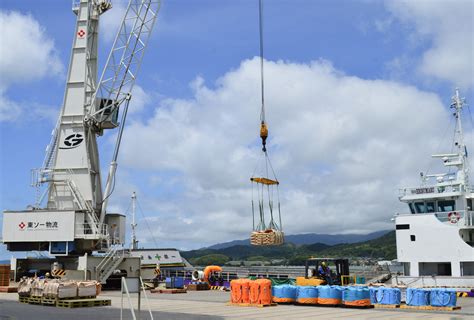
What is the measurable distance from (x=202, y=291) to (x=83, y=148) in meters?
14.2

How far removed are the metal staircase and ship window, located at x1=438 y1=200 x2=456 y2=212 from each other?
22748 mm

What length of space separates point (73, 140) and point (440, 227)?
27.2m

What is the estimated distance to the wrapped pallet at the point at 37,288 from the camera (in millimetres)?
26763

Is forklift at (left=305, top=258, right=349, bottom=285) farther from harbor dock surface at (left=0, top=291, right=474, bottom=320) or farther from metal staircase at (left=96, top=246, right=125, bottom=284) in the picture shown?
metal staircase at (left=96, top=246, right=125, bottom=284)

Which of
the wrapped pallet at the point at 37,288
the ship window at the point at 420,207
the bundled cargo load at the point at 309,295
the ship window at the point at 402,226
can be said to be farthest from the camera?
the ship window at the point at 420,207

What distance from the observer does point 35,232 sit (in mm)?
41531

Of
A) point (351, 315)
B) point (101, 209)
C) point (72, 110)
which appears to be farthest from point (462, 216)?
point (72, 110)

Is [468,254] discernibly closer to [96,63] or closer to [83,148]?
[83,148]

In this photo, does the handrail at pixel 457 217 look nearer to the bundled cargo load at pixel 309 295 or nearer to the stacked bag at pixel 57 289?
the bundled cargo load at pixel 309 295

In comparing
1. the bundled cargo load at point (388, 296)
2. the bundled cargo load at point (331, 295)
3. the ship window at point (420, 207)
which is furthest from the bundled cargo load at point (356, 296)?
the ship window at point (420, 207)

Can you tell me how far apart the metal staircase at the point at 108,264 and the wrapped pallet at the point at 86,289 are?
43.2ft

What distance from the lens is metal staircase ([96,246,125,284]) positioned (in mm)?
40625

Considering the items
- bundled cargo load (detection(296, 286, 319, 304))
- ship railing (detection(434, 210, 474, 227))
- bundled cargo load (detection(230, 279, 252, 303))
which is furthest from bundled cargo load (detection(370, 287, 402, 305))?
ship railing (detection(434, 210, 474, 227))

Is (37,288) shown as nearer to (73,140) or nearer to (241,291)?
(241,291)
